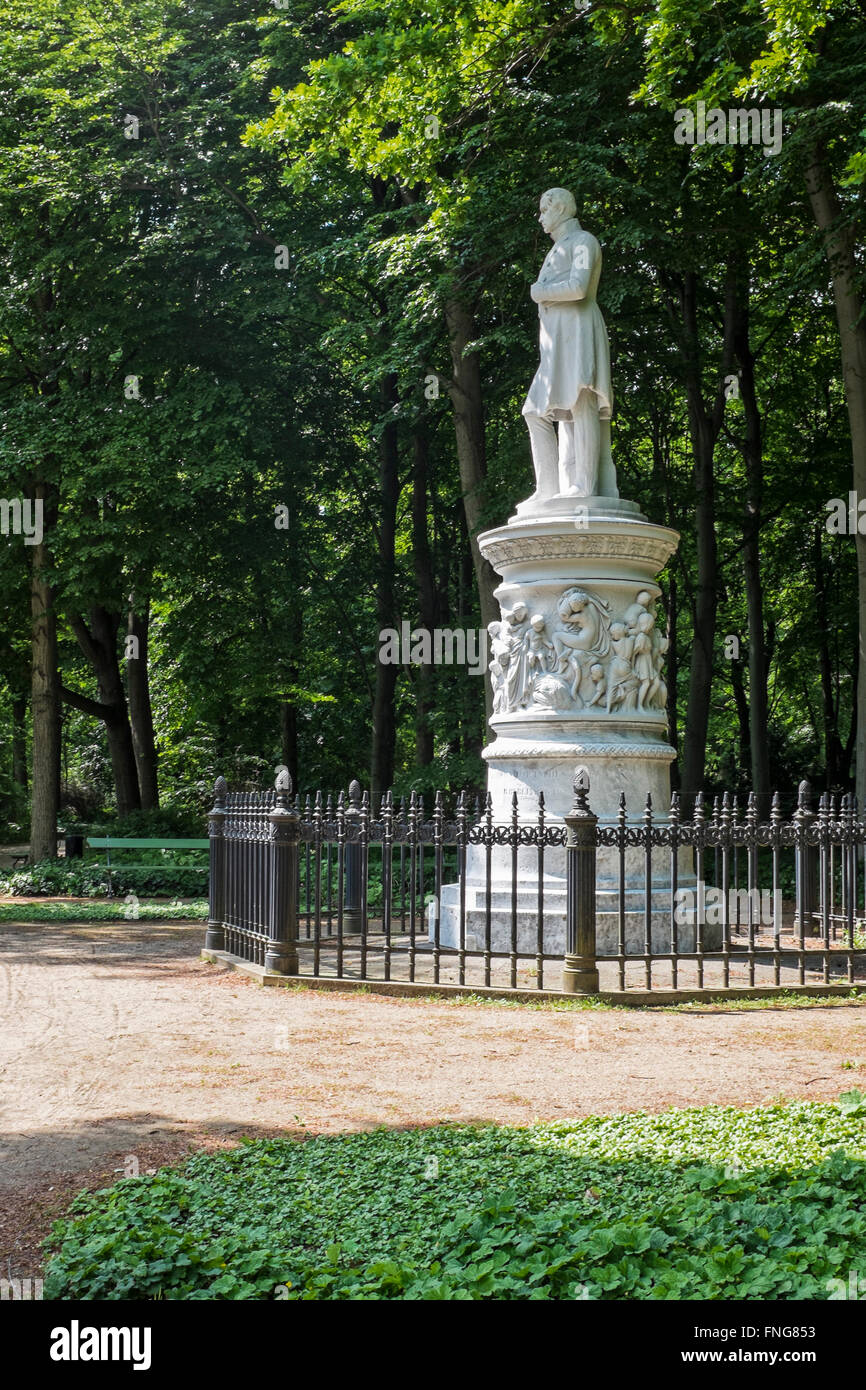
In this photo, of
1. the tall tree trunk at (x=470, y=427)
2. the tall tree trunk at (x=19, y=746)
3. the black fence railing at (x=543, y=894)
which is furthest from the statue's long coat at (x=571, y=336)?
the tall tree trunk at (x=19, y=746)

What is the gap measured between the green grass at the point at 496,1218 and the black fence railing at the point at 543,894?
151 inches

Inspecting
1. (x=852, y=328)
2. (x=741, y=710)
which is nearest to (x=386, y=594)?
(x=741, y=710)

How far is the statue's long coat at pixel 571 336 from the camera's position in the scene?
1200 centimetres

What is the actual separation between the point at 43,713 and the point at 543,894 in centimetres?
1447

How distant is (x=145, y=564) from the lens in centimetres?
2194

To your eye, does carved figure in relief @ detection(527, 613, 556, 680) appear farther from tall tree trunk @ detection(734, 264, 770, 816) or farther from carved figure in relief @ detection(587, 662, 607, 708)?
tall tree trunk @ detection(734, 264, 770, 816)

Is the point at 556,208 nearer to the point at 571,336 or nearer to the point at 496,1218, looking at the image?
the point at 571,336

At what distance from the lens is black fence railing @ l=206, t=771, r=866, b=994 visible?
30.9ft

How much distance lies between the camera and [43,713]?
72.9 feet

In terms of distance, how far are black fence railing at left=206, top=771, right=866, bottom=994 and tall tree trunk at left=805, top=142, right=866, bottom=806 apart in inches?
177

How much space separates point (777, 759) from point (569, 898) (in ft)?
57.4

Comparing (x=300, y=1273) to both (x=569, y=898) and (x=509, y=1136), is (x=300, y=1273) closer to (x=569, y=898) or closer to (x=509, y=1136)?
(x=509, y=1136)

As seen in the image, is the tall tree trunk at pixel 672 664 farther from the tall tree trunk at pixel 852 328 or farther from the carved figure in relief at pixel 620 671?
the carved figure in relief at pixel 620 671

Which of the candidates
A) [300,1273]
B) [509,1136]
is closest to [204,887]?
[509,1136]
